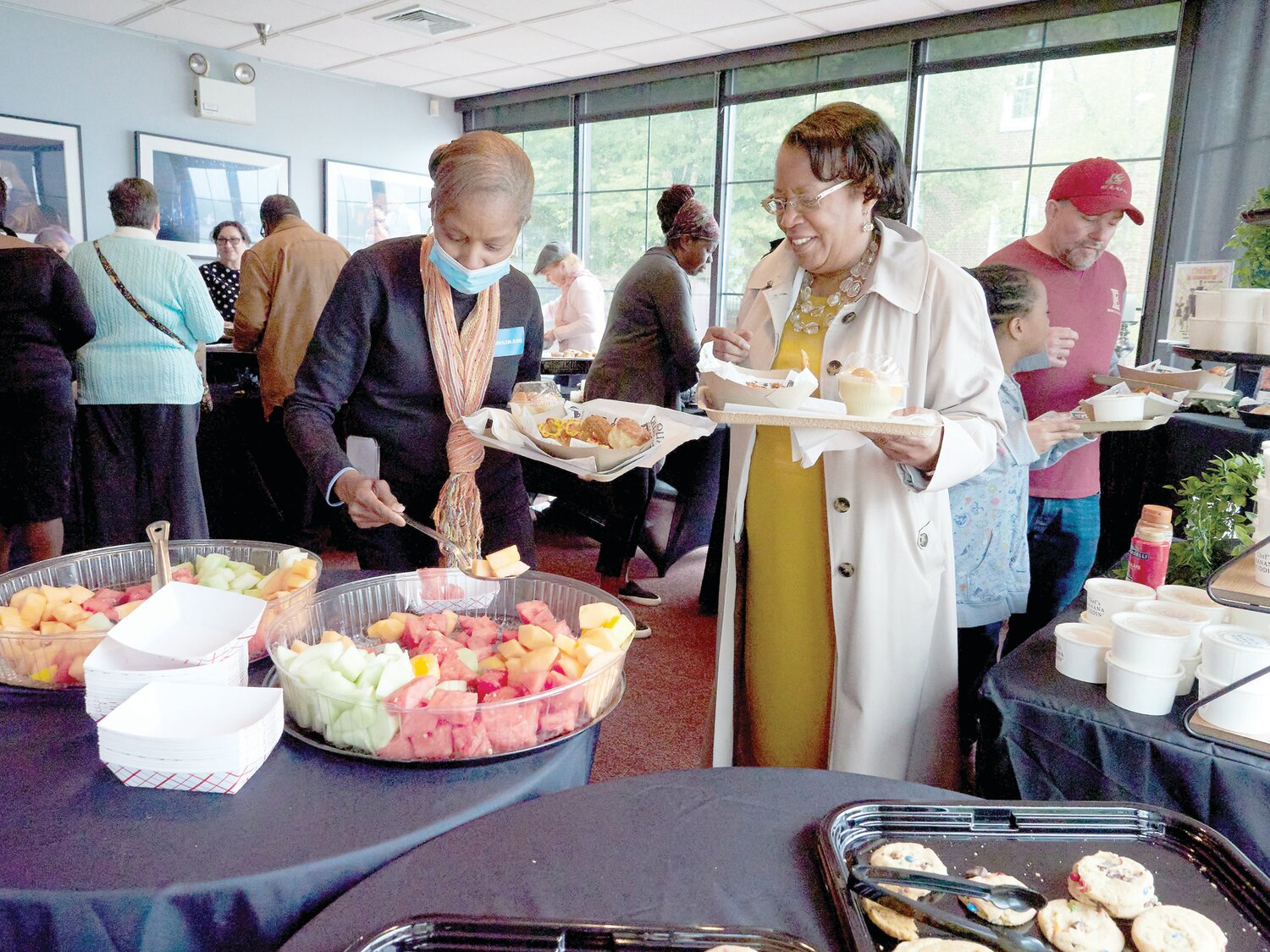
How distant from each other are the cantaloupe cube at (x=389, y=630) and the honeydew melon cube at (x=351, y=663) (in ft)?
0.59

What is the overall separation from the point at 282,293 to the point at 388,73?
158 inches

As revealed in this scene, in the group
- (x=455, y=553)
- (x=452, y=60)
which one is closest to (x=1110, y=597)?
(x=455, y=553)

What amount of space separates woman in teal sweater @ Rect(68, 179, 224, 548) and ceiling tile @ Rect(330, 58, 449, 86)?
13.3 feet

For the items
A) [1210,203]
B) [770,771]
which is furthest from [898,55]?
[770,771]

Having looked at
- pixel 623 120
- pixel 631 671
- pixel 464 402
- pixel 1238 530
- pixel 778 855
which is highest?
pixel 623 120

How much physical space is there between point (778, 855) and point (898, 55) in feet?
18.3

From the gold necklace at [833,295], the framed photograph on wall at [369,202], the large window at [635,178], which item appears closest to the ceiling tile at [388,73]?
the framed photograph on wall at [369,202]

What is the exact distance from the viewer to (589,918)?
0.72 meters

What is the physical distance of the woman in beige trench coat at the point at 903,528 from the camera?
1.46 m

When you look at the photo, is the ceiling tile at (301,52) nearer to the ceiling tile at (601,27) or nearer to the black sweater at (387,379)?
the ceiling tile at (601,27)

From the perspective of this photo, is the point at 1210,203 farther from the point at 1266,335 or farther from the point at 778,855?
the point at 778,855

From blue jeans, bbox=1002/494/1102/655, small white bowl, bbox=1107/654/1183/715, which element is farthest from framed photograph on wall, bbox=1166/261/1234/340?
small white bowl, bbox=1107/654/1183/715

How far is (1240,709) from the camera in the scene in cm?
113

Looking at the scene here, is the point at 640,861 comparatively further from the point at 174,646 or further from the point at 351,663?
the point at 174,646
